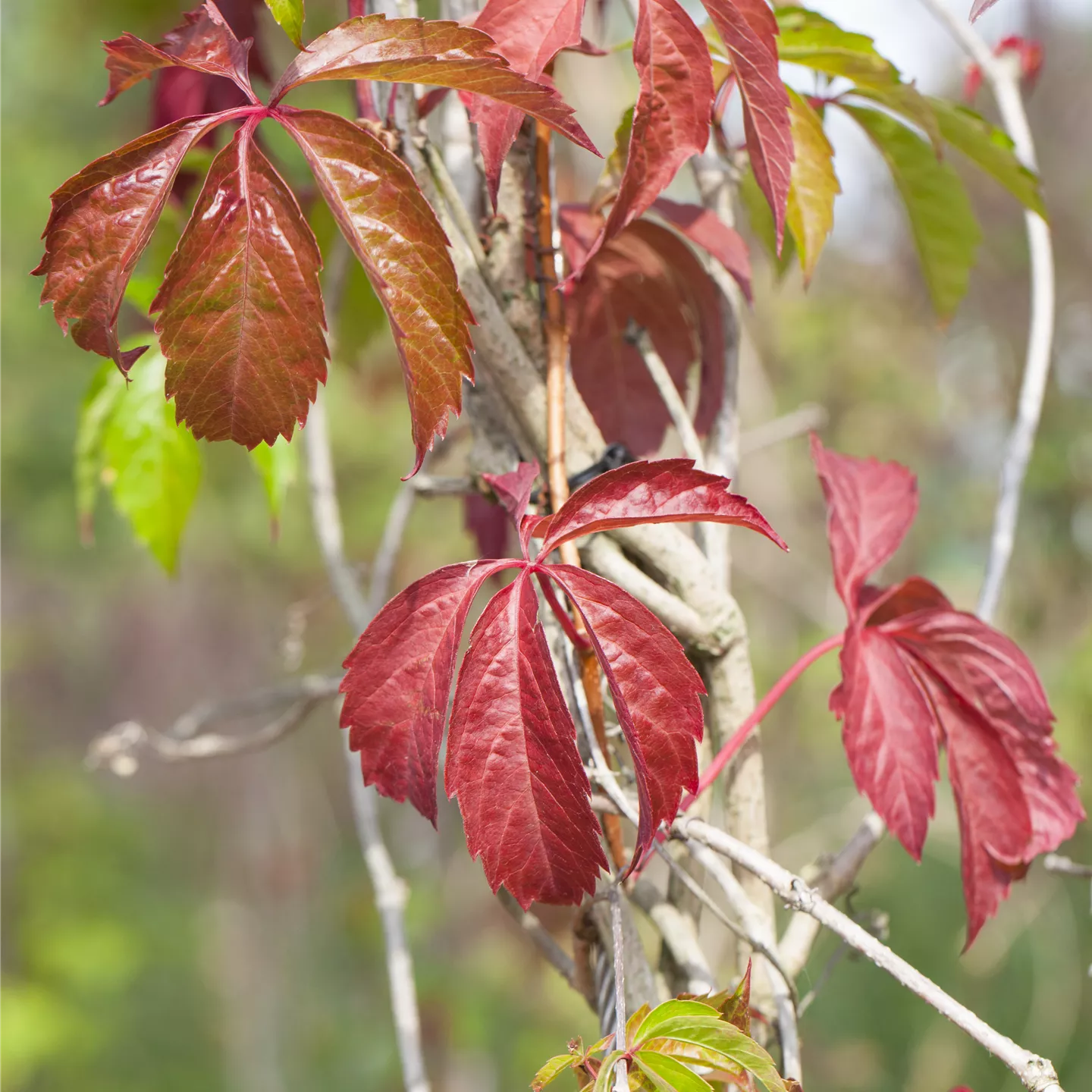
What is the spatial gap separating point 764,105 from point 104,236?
A: 248 millimetres

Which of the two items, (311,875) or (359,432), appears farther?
(311,875)

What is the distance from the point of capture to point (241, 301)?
32 cm

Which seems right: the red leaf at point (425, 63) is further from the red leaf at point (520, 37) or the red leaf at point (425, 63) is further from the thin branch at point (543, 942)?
the thin branch at point (543, 942)

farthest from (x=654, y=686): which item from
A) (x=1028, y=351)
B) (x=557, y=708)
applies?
(x=1028, y=351)

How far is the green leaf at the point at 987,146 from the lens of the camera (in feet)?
1.70

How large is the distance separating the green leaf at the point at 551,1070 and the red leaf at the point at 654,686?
9cm

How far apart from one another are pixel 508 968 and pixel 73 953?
2168 millimetres

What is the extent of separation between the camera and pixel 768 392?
9.29 ft

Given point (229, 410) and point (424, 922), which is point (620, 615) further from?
point (424, 922)

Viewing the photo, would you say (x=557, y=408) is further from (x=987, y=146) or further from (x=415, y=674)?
(x=987, y=146)

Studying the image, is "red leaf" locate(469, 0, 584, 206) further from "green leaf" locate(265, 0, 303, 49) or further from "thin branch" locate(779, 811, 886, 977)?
"thin branch" locate(779, 811, 886, 977)

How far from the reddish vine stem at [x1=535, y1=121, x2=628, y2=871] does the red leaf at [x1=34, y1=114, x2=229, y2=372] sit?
0.17 meters

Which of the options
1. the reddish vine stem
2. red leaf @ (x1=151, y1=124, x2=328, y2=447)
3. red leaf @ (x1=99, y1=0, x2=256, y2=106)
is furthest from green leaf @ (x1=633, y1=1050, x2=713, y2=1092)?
red leaf @ (x1=99, y1=0, x2=256, y2=106)

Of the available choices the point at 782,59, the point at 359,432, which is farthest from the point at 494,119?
the point at 359,432
